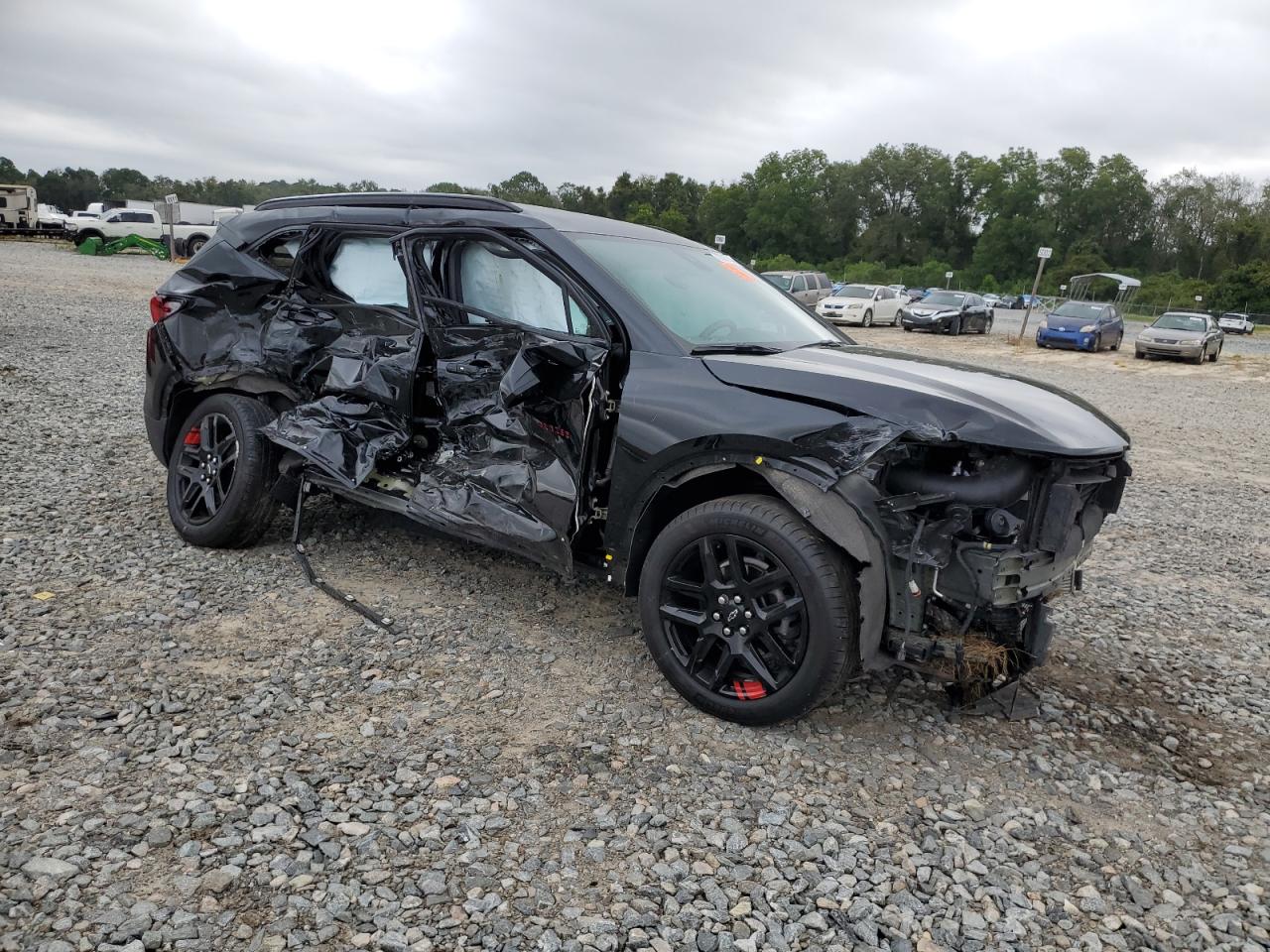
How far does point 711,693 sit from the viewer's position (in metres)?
3.36

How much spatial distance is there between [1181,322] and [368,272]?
25.9 meters

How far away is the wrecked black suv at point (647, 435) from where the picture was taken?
10.0 ft

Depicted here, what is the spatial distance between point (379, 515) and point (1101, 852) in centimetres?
416

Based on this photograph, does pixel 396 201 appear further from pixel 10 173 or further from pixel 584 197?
pixel 10 173

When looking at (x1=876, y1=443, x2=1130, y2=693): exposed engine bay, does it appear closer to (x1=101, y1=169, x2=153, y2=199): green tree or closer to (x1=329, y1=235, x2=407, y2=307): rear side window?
(x1=329, y1=235, x2=407, y2=307): rear side window

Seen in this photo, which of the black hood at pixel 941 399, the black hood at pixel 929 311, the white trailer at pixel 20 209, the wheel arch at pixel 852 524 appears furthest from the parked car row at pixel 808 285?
the white trailer at pixel 20 209

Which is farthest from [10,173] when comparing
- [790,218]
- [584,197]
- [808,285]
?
[808,285]

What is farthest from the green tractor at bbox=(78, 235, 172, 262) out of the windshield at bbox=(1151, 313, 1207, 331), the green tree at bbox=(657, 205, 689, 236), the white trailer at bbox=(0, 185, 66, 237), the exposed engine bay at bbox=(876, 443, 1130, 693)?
the green tree at bbox=(657, 205, 689, 236)

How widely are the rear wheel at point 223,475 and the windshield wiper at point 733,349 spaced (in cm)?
239

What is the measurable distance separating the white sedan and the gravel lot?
77.5ft

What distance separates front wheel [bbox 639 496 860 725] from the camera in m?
3.07

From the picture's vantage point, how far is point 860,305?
92.1 feet

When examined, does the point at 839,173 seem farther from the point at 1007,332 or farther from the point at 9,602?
A: the point at 9,602

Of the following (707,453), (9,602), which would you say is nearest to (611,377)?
(707,453)
